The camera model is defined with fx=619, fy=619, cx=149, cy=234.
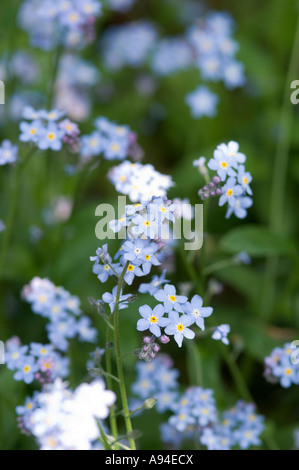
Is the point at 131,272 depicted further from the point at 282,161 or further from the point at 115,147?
the point at 282,161

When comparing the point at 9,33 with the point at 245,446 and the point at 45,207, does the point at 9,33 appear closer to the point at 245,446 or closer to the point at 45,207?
the point at 45,207

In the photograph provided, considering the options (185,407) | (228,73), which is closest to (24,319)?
(185,407)

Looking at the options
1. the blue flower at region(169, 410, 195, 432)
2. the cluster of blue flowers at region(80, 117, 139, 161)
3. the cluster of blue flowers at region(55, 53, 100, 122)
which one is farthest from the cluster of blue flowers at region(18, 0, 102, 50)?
the blue flower at region(169, 410, 195, 432)

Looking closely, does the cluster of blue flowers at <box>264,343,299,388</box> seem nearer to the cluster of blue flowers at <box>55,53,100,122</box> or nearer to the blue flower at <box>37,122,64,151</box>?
the blue flower at <box>37,122,64,151</box>

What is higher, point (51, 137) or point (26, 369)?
point (51, 137)

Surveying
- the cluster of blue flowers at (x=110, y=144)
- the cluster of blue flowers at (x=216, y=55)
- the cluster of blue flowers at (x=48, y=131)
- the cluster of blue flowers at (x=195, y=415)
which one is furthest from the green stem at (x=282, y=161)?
the cluster of blue flowers at (x=48, y=131)

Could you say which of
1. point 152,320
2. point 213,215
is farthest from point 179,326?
point 213,215

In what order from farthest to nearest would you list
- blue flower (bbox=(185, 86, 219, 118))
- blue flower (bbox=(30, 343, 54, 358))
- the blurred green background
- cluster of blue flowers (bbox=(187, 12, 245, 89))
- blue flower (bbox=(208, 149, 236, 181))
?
blue flower (bbox=(185, 86, 219, 118)) → cluster of blue flowers (bbox=(187, 12, 245, 89)) → the blurred green background → blue flower (bbox=(30, 343, 54, 358)) → blue flower (bbox=(208, 149, 236, 181))
